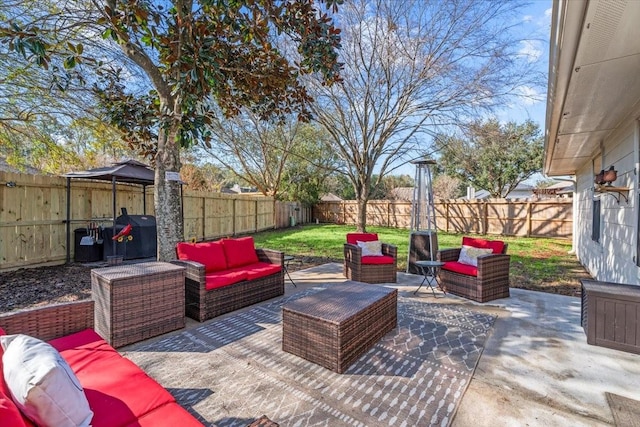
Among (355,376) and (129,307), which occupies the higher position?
(129,307)

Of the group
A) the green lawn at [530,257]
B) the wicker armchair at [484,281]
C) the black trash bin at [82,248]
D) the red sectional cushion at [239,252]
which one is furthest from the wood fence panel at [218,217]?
the wicker armchair at [484,281]

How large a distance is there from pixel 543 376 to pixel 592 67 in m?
2.46

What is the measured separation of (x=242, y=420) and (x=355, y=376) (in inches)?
36.8

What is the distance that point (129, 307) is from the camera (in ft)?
9.68

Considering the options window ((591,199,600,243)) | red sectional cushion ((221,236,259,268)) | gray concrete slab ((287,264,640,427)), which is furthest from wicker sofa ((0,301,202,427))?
window ((591,199,600,243))

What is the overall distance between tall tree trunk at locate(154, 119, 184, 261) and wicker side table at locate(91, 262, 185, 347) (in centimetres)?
130

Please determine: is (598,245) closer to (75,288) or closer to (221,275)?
(221,275)

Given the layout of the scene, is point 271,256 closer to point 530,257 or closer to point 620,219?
point 620,219

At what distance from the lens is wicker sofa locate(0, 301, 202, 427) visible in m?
1.31

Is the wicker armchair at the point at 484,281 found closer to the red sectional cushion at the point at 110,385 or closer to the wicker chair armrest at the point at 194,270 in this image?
the wicker chair armrest at the point at 194,270

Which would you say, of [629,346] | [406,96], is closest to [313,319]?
[629,346]

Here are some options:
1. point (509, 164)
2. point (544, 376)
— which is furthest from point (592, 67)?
point (509, 164)

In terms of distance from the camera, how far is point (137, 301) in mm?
3004

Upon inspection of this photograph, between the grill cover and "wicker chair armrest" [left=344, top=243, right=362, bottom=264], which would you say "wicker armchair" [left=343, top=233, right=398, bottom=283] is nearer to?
"wicker chair armrest" [left=344, top=243, right=362, bottom=264]
